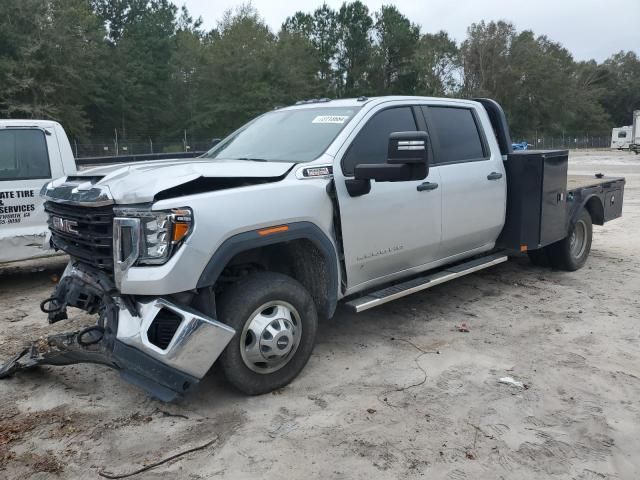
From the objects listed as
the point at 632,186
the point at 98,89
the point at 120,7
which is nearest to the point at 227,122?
the point at 98,89

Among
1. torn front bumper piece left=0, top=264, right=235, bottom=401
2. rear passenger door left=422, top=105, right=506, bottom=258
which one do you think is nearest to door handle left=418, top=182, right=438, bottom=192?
rear passenger door left=422, top=105, right=506, bottom=258

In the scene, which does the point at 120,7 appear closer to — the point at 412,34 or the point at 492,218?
the point at 412,34

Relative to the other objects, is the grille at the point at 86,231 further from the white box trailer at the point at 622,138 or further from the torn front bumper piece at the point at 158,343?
the white box trailer at the point at 622,138

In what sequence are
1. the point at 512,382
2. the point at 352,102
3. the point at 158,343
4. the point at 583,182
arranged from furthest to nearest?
the point at 583,182
the point at 352,102
the point at 512,382
the point at 158,343

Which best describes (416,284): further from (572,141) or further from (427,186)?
(572,141)

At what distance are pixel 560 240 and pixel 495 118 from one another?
177 centimetres

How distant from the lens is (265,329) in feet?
12.3

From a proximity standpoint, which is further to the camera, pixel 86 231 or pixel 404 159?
pixel 404 159

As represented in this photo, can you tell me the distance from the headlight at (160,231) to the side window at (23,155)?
12.9ft

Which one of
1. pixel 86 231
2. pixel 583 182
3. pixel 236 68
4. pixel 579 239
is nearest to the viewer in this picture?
pixel 86 231

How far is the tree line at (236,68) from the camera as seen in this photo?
3869cm

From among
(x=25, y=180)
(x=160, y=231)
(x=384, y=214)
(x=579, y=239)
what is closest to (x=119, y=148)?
(x=25, y=180)

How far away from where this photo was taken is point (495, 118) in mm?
6164

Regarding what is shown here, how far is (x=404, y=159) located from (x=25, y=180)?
188 inches
